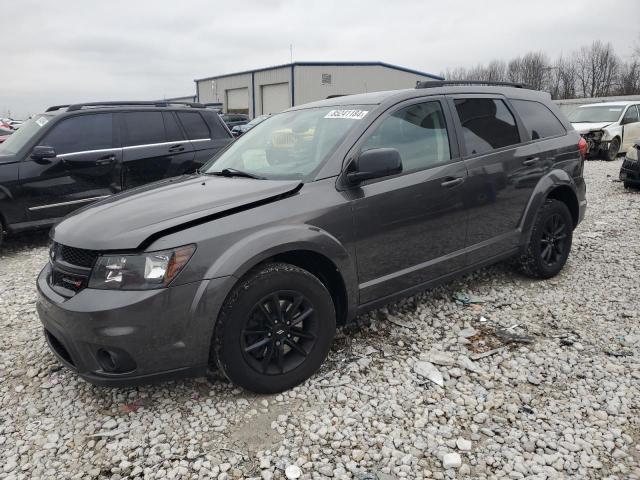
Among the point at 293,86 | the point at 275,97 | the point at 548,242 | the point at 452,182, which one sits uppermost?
the point at 293,86

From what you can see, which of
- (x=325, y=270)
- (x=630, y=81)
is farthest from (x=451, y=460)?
(x=630, y=81)

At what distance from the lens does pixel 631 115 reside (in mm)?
14172

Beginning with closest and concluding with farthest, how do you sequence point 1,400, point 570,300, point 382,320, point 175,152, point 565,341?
point 1,400 → point 565,341 → point 382,320 → point 570,300 → point 175,152

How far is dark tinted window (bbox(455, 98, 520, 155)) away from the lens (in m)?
3.90

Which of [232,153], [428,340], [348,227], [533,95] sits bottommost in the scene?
[428,340]

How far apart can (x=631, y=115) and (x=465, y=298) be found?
13.2 metres

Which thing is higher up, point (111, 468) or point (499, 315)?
point (499, 315)

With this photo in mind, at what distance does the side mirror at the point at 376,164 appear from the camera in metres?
3.01

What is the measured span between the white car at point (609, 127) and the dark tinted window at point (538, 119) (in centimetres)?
1028

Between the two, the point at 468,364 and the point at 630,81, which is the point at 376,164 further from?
the point at 630,81

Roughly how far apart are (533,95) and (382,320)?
2.70 metres

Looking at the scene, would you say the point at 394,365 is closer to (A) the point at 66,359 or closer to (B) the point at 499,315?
(B) the point at 499,315

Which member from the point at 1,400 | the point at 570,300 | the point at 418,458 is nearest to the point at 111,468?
the point at 1,400

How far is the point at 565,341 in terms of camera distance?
3.53 m
